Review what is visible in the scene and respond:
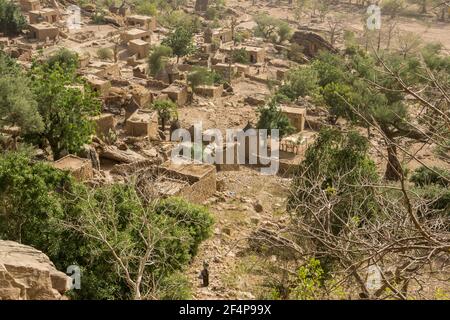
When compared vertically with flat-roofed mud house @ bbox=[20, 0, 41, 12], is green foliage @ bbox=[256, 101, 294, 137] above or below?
below

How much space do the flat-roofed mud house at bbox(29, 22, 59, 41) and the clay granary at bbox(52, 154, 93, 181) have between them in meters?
26.3

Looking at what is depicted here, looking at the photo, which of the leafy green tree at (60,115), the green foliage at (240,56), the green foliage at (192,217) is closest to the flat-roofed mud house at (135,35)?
the green foliage at (240,56)

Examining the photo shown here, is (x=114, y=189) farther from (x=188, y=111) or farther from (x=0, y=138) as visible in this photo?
(x=188, y=111)

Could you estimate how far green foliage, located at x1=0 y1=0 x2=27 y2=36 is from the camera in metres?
39.9

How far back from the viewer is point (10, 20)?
40.2 meters

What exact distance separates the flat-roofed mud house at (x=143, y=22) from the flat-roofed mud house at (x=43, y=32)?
295 inches

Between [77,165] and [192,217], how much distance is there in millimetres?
4499

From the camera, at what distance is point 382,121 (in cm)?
1956

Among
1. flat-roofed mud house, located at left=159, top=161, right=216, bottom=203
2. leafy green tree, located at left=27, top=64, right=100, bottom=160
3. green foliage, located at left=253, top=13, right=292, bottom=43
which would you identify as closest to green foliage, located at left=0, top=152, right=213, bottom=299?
flat-roofed mud house, located at left=159, top=161, right=216, bottom=203

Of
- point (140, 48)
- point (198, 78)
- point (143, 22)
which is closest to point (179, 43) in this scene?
point (140, 48)

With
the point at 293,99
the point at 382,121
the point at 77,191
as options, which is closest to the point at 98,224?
the point at 77,191

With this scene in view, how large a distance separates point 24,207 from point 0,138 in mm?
6025

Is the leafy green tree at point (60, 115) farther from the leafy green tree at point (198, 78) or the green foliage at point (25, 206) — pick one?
the leafy green tree at point (198, 78)

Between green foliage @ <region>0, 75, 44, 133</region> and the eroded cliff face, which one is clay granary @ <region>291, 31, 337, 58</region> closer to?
green foliage @ <region>0, 75, 44, 133</region>
